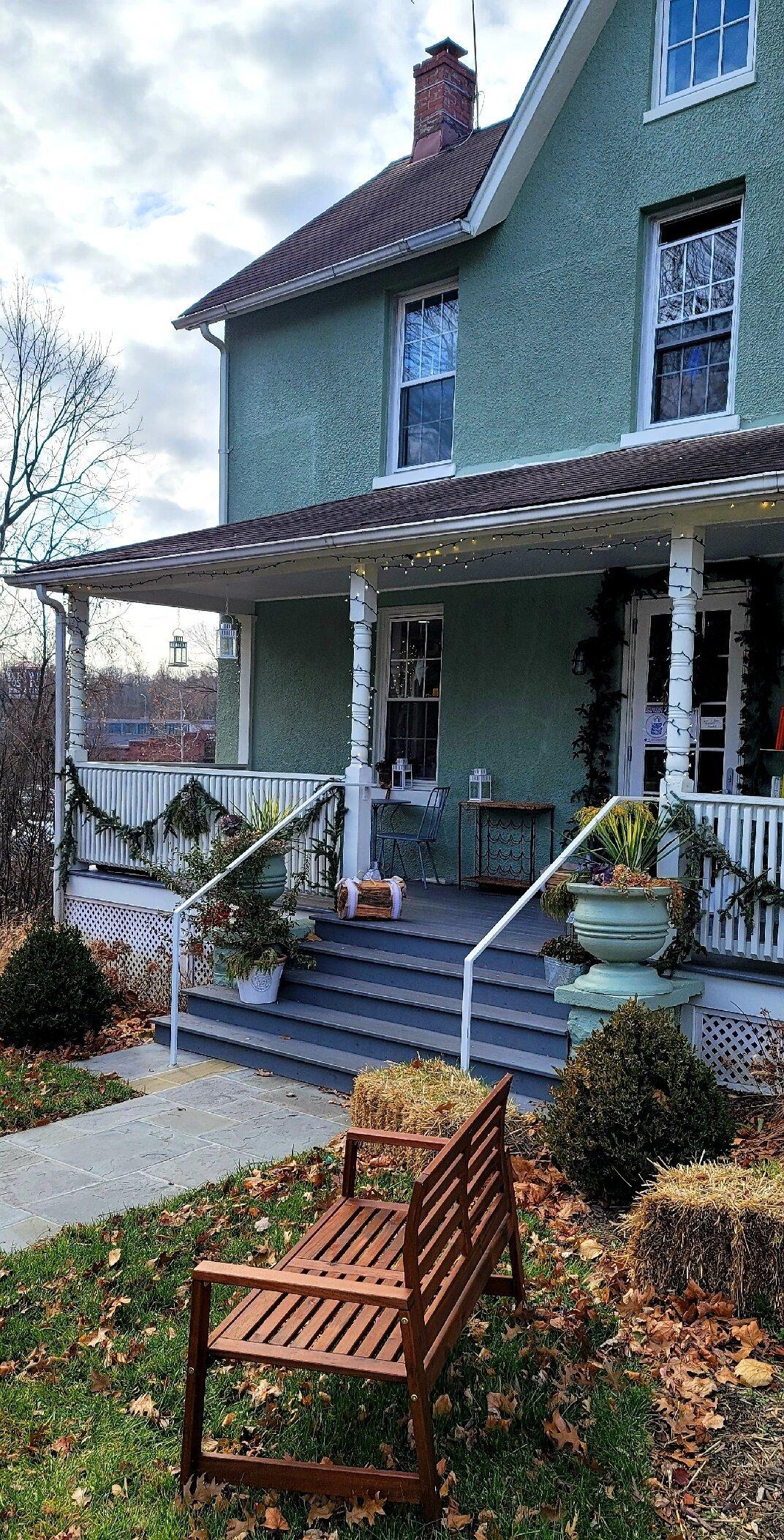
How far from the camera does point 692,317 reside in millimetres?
8750

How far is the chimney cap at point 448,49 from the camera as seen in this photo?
1205cm

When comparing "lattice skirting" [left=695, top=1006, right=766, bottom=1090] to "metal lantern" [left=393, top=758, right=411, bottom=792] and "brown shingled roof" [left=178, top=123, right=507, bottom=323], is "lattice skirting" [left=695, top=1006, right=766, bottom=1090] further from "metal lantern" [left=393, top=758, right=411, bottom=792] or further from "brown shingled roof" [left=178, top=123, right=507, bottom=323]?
"brown shingled roof" [left=178, top=123, right=507, bottom=323]

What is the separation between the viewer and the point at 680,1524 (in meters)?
2.79

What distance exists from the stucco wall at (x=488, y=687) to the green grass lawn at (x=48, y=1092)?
441 cm

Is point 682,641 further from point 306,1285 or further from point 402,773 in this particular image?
point 306,1285

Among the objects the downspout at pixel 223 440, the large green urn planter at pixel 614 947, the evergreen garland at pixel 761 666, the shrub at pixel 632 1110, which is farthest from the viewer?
the downspout at pixel 223 440

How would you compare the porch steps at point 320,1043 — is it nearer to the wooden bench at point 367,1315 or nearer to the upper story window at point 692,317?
the wooden bench at point 367,1315

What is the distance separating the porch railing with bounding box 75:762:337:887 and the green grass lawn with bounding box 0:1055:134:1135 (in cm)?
229

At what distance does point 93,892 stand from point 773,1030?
6725 millimetres

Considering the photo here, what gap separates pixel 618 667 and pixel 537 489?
6.66 feet

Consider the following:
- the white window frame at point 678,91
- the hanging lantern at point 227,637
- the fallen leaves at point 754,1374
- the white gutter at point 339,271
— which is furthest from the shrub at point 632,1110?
the white gutter at point 339,271

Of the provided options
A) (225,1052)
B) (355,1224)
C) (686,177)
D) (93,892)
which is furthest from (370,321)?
(355,1224)

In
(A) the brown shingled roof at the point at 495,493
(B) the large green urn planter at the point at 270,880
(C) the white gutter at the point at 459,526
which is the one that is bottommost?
(B) the large green urn planter at the point at 270,880

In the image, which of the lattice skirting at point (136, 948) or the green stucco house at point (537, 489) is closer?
the green stucco house at point (537, 489)
